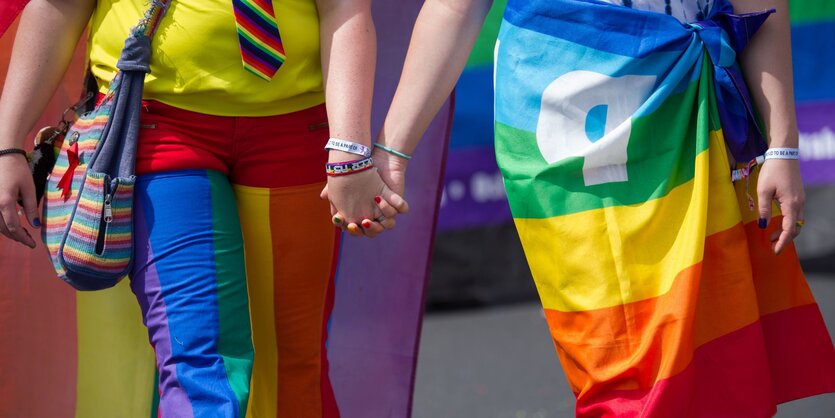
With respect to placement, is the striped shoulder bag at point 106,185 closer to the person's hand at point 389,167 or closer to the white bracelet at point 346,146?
the white bracelet at point 346,146

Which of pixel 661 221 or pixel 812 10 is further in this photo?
pixel 812 10

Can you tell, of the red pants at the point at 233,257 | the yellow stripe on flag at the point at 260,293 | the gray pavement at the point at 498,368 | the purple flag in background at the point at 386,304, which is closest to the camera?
the red pants at the point at 233,257

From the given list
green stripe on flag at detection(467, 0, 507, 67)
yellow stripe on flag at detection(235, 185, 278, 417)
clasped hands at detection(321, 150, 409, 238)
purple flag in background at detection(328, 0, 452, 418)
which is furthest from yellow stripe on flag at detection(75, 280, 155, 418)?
green stripe on flag at detection(467, 0, 507, 67)

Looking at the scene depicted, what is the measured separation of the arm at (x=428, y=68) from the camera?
255cm

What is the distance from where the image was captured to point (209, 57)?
100 inches

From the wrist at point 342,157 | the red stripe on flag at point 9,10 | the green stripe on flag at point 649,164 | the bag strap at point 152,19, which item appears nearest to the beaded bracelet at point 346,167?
the wrist at point 342,157

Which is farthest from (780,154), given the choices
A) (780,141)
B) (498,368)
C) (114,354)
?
(498,368)

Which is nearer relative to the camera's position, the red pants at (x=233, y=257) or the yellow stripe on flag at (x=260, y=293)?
the red pants at (x=233, y=257)

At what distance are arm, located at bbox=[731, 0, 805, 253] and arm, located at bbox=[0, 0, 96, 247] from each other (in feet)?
4.82

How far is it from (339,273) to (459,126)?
2.32m

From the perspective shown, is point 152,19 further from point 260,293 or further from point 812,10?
point 812,10

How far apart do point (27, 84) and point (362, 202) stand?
2.61 feet

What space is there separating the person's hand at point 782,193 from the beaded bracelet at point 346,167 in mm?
822

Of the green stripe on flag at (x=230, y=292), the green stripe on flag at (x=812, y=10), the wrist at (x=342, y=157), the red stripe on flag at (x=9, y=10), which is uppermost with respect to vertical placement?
the green stripe on flag at (x=812, y=10)
